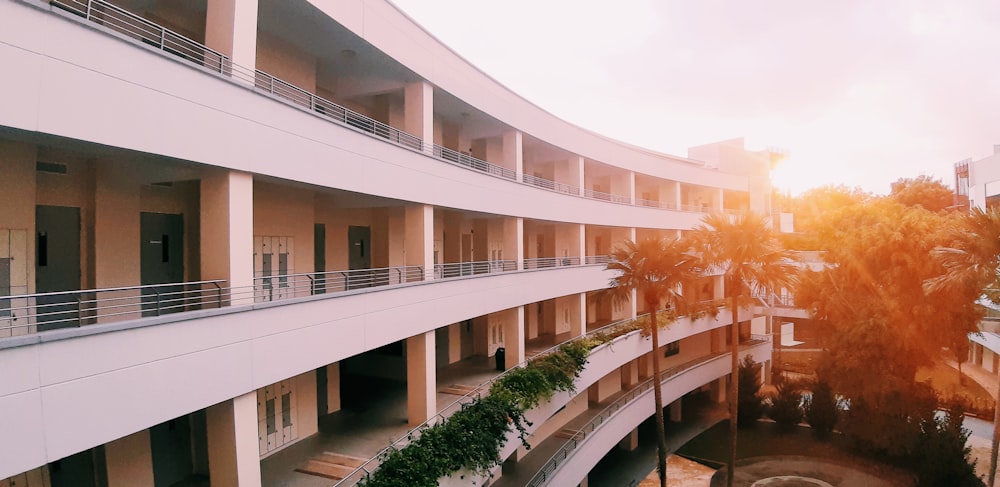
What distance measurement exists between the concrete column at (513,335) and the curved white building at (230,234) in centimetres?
10

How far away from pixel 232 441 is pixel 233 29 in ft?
26.2

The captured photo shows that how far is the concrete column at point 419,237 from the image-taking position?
1636 centimetres

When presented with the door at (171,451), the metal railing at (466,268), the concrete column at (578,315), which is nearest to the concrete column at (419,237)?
the metal railing at (466,268)

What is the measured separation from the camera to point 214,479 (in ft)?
32.3

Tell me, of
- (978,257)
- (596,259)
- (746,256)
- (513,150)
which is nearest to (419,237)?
(513,150)

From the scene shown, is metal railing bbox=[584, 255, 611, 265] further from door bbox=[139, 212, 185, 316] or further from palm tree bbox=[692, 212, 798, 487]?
door bbox=[139, 212, 185, 316]

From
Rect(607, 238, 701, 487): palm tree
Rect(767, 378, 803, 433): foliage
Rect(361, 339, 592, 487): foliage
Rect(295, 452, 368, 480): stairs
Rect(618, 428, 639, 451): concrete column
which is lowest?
Rect(618, 428, 639, 451): concrete column

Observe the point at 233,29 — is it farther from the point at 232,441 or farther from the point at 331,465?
the point at 331,465

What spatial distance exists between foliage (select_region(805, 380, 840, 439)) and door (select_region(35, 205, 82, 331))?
36.6 meters

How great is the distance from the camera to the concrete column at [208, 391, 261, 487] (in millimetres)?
9594

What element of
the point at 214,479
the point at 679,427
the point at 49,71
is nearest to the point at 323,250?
the point at 214,479

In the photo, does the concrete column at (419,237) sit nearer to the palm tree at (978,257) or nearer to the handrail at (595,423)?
the handrail at (595,423)

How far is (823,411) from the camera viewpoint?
31156 mm

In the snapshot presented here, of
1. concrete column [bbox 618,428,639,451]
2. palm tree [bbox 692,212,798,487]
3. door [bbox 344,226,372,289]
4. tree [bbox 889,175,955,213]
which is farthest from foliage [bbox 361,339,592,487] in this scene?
tree [bbox 889,175,955,213]
